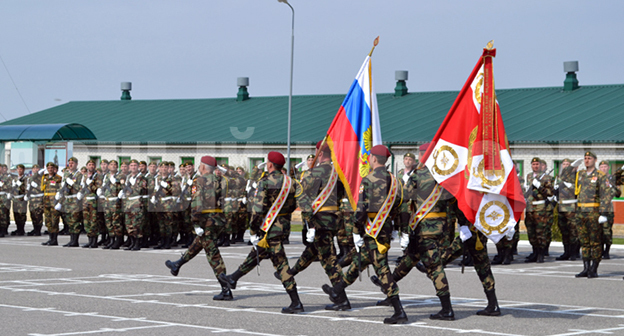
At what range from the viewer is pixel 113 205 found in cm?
2055

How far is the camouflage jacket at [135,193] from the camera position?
67.1 ft

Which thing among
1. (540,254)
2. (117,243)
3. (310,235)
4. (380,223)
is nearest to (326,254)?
(310,235)

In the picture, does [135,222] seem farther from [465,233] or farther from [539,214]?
[465,233]

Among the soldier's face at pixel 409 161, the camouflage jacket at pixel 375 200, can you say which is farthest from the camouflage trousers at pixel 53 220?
the camouflage jacket at pixel 375 200

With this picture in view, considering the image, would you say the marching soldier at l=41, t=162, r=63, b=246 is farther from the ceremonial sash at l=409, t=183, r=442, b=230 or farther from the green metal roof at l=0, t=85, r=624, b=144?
the green metal roof at l=0, t=85, r=624, b=144

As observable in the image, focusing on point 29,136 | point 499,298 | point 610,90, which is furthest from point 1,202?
point 610,90

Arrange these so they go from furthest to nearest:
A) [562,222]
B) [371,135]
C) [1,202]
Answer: [1,202] → [562,222] → [371,135]

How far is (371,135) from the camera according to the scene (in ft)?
45.6

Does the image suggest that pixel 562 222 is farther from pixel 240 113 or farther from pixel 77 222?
pixel 240 113

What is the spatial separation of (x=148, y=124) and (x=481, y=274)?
117 ft

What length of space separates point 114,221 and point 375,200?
11.8m

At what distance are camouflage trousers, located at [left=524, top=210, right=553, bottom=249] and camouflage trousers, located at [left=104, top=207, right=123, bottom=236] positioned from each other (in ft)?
29.8

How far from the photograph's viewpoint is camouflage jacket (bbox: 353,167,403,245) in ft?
33.4

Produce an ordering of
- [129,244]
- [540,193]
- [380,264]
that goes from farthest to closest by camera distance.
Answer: [129,244] → [540,193] → [380,264]
